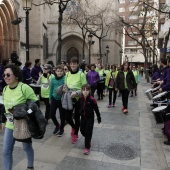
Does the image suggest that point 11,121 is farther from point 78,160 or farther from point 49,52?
point 49,52

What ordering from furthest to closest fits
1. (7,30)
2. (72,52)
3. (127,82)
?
(72,52)
(7,30)
(127,82)

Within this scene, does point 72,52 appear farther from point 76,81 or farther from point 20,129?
point 20,129

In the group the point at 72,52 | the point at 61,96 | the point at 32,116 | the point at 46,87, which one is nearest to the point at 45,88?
the point at 46,87

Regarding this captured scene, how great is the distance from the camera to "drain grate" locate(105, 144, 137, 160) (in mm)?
4505

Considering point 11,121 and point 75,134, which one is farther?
point 75,134

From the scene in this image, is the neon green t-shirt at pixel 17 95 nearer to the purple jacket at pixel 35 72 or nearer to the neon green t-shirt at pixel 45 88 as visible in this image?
the neon green t-shirt at pixel 45 88

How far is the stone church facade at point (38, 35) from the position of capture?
59.6 feet

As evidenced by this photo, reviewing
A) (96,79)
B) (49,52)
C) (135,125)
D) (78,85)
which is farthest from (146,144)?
(49,52)

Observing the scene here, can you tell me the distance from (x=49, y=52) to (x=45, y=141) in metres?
28.8

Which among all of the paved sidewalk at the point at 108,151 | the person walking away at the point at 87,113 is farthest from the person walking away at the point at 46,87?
the person walking away at the point at 87,113

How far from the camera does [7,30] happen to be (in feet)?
59.9

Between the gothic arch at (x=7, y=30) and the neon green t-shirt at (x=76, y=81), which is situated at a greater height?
the gothic arch at (x=7, y=30)

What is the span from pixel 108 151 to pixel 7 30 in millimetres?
16087

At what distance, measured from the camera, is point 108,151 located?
4.79 meters
